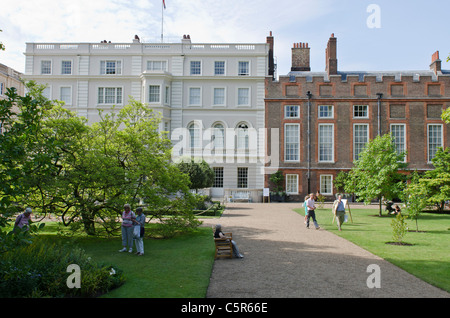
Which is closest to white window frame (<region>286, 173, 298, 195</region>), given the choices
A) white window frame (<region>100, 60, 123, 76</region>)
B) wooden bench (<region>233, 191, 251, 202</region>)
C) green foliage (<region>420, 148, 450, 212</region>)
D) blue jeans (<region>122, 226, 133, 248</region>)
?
wooden bench (<region>233, 191, 251, 202</region>)

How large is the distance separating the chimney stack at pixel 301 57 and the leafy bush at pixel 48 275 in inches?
1447

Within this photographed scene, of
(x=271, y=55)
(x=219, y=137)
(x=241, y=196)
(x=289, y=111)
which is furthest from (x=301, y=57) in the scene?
(x=241, y=196)

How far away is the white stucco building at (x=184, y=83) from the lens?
3753 centimetres

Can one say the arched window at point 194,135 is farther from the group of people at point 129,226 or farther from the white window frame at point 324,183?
the group of people at point 129,226

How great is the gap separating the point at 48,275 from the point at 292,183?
30693 millimetres

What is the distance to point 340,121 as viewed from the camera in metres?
36.3

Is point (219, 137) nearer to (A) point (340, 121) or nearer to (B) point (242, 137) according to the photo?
(B) point (242, 137)

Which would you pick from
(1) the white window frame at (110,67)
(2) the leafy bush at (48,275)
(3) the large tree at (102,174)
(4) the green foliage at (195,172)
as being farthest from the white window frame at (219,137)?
(2) the leafy bush at (48,275)

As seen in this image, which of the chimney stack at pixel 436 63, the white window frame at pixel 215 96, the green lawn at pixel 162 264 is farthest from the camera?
the chimney stack at pixel 436 63

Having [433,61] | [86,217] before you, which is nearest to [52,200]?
[86,217]

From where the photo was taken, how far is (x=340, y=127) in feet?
119

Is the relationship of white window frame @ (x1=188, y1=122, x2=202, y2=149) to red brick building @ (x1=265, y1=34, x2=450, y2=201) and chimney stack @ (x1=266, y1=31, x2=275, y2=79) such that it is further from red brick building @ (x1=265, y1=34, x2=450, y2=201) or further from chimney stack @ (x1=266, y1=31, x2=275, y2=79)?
chimney stack @ (x1=266, y1=31, x2=275, y2=79)

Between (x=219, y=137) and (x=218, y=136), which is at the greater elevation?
(x=218, y=136)
